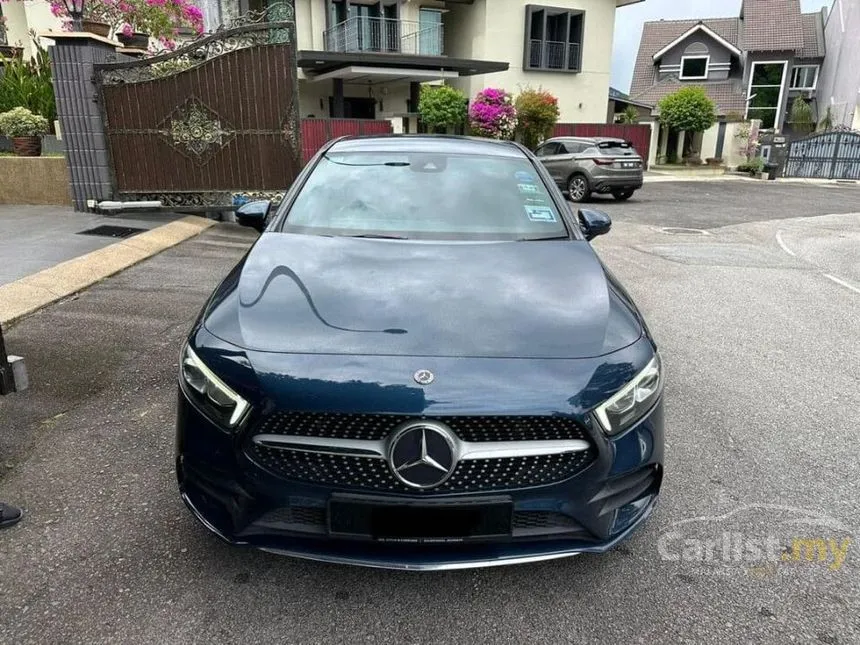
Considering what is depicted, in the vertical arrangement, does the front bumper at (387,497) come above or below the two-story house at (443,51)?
below

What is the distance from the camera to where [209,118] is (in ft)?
28.6

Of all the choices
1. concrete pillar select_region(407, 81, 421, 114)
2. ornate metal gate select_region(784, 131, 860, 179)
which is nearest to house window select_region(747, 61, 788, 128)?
ornate metal gate select_region(784, 131, 860, 179)

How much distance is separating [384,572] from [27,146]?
9.52 metres

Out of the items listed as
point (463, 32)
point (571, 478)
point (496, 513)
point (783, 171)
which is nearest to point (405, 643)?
point (496, 513)

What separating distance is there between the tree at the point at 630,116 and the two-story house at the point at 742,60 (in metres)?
3.15

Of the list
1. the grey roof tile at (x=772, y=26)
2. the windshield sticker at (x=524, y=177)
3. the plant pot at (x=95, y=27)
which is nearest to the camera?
the windshield sticker at (x=524, y=177)

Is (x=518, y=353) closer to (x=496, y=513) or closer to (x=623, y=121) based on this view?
(x=496, y=513)

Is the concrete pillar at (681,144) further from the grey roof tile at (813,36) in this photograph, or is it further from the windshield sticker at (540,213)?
the windshield sticker at (540,213)

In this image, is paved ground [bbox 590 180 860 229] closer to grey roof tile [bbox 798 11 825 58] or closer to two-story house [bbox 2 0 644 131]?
two-story house [bbox 2 0 644 131]

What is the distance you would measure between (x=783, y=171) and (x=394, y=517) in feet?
99.0

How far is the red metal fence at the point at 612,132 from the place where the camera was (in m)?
25.2

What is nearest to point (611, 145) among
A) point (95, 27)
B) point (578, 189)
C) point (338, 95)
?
point (578, 189)

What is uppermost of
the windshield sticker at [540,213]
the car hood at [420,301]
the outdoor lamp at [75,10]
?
the outdoor lamp at [75,10]

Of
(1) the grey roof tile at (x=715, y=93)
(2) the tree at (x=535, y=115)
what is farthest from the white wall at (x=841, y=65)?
(2) the tree at (x=535, y=115)
